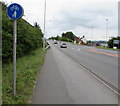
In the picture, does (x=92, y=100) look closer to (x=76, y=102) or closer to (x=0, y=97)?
(x=76, y=102)

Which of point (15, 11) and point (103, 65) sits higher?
point (15, 11)

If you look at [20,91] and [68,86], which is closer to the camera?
[20,91]

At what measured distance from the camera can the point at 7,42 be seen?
7.30 meters

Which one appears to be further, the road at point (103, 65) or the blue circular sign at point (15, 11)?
the road at point (103, 65)

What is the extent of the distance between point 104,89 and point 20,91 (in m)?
3.22

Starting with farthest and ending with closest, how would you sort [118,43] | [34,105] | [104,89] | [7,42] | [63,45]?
1. [118,43]
2. [63,45]
3. [7,42]
4. [104,89]
5. [34,105]

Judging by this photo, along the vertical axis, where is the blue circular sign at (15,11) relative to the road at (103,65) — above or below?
above

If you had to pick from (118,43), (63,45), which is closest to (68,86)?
(63,45)

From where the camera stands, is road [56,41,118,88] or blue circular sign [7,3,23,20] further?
road [56,41,118,88]

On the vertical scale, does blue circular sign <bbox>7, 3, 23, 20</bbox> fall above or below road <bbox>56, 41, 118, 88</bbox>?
above

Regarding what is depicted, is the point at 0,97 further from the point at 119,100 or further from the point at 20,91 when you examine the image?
the point at 119,100

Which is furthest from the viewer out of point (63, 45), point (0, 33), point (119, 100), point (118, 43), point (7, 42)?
point (118, 43)

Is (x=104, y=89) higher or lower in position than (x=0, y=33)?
lower

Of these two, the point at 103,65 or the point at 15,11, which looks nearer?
the point at 15,11
